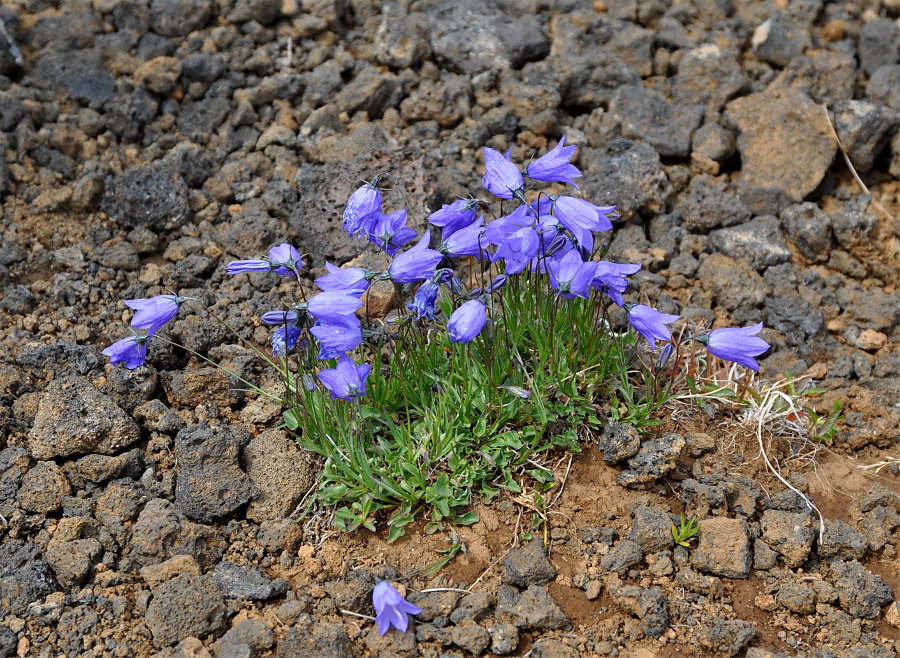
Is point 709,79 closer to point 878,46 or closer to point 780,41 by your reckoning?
point 780,41

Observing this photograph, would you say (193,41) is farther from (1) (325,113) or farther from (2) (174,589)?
(2) (174,589)

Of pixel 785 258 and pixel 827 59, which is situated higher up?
pixel 827 59

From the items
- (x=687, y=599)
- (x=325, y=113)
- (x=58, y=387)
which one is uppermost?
(x=325, y=113)

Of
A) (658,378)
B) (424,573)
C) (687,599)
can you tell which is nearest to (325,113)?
(658,378)

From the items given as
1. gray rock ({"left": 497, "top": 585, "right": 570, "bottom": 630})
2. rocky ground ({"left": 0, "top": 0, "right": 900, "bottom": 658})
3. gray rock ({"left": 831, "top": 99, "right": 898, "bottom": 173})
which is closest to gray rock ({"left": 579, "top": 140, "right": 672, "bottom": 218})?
rocky ground ({"left": 0, "top": 0, "right": 900, "bottom": 658})

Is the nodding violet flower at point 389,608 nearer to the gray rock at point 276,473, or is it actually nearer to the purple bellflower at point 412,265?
the gray rock at point 276,473

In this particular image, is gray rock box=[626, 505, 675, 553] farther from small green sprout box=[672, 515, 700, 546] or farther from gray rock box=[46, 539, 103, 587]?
gray rock box=[46, 539, 103, 587]

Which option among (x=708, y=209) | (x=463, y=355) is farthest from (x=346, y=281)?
(x=708, y=209)
